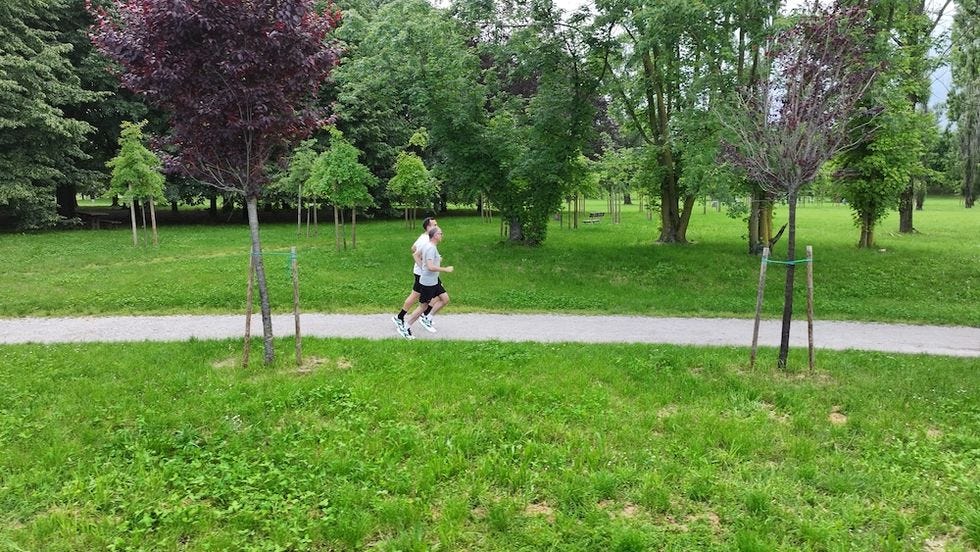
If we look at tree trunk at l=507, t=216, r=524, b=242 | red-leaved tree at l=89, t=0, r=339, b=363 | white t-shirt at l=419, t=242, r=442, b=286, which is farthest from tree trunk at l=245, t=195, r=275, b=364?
tree trunk at l=507, t=216, r=524, b=242

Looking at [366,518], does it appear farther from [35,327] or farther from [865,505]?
[35,327]

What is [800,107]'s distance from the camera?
6.19 metres

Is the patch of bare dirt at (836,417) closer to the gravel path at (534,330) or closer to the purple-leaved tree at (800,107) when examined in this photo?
the purple-leaved tree at (800,107)

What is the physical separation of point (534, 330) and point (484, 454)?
163 inches

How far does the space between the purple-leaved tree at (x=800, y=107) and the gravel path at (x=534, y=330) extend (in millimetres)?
A: 2044

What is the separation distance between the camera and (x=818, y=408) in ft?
18.3

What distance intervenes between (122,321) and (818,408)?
924 cm

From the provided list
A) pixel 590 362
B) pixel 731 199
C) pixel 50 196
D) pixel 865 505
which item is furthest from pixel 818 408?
pixel 50 196

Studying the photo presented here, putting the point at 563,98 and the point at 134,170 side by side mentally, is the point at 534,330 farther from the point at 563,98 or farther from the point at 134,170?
the point at 134,170

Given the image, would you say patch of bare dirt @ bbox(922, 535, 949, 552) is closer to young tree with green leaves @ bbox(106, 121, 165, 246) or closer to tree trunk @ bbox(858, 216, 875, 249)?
tree trunk @ bbox(858, 216, 875, 249)

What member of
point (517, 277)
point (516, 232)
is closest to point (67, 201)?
point (516, 232)

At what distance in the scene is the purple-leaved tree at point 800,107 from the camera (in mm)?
6180

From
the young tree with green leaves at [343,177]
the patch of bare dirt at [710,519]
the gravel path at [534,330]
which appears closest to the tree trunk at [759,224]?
the gravel path at [534,330]

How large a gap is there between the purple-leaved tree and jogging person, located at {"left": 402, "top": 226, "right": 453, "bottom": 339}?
411cm
